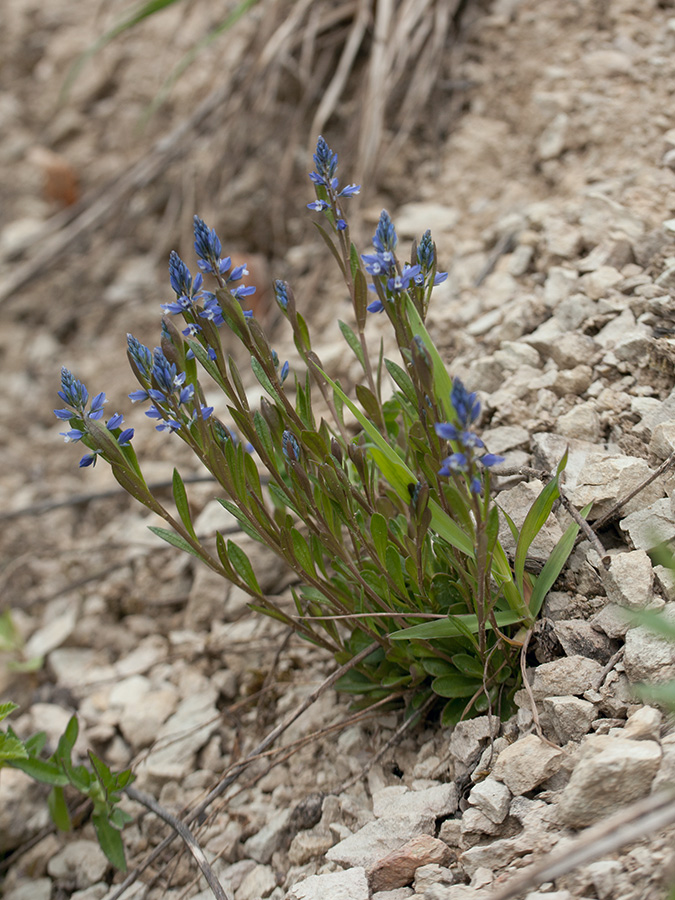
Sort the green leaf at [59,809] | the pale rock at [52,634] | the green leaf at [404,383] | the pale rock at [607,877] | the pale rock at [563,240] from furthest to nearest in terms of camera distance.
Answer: the pale rock at [52,634] → the pale rock at [563,240] → the green leaf at [59,809] → the green leaf at [404,383] → the pale rock at [607,877]

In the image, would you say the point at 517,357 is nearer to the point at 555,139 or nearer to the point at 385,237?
the point at 385,237

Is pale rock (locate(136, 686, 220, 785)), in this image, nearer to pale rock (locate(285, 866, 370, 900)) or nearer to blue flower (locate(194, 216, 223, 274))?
pale rock (locate(285, 866, 370, 900))

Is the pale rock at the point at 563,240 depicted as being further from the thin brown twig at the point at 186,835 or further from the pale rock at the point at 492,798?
the thin brown twig at the point at 186,835

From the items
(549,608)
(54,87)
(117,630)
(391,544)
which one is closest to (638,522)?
(549,608)

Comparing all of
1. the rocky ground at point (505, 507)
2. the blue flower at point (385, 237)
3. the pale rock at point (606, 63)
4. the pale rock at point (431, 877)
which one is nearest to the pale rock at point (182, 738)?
the rocky ground at point (505, 507)

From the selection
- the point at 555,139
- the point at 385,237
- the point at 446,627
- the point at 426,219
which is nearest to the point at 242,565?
the point at 446,627

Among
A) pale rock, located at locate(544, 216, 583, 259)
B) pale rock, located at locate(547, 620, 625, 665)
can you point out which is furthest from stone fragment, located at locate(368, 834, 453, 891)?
pale rock, located at locate(544, 216, 583, 259)
